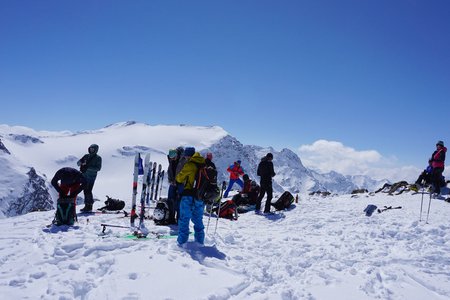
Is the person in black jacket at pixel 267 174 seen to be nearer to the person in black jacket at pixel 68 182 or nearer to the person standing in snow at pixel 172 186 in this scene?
the person standing in snow at pixel 172 186

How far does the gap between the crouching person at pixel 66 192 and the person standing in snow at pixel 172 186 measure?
115 inches

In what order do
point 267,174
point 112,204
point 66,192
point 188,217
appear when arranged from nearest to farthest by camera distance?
point 188,217 < point 66,192 < point 112,204 < point 267,174

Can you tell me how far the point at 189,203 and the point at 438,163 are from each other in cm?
1273

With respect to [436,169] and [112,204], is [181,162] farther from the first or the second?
[436,169]

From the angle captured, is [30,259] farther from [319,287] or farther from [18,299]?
[319,287]

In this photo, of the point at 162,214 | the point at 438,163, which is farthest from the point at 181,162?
the point at 438,163

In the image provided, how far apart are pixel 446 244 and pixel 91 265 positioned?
910 cm

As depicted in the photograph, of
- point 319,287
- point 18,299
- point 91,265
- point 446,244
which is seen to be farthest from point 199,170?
point 446,244

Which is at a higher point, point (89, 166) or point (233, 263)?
point (89, 166)

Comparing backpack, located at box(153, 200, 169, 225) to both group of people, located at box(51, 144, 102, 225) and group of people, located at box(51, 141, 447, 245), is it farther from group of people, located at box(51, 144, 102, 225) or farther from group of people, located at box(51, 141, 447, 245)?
group of people, located at box(51, 144, 102, 225)

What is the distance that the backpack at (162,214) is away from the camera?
36.3ft

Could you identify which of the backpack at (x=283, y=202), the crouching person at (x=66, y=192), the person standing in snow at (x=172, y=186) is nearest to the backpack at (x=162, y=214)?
the person standing in snow at (x=172, y=186)

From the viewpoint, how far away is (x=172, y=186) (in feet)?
37.5

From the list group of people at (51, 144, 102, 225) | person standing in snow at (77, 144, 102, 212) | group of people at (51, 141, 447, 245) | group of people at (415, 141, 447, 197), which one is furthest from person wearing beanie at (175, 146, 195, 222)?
group of people at (415, 141, 447, 197)
